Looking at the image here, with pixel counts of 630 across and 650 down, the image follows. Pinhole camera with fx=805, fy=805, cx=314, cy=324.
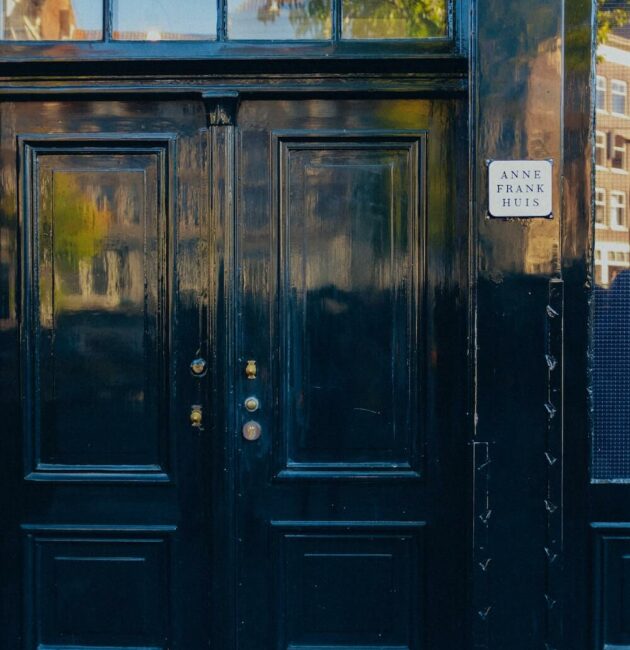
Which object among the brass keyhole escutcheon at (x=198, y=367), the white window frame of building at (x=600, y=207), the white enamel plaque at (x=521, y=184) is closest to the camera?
the white enamel plaque at (x=521, y=184)

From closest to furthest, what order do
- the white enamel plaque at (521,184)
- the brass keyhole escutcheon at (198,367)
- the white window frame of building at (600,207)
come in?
the white enamel plaque at (521,184), the white window frame of building at (600,207), the brass keyhole escutcheon at (198,367)

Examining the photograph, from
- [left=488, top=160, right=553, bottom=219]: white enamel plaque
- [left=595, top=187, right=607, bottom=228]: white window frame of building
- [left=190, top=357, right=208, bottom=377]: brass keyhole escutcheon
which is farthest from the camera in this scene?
[left=190, top=357, right=208, bottom=377]: brass keyhole escutcheon

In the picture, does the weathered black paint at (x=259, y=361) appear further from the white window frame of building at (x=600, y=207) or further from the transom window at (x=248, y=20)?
the white window frame of building at (x=600, y=207)

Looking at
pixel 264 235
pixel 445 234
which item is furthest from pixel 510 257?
pixel 264 235

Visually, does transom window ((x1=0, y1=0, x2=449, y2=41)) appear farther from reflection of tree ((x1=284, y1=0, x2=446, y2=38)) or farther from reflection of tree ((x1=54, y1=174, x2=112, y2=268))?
reflection of tree ((x1=54, y1=174, x2=112, y2=268))

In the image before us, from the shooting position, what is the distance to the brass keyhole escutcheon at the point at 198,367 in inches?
131

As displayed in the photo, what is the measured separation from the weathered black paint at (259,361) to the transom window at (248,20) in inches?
3.1

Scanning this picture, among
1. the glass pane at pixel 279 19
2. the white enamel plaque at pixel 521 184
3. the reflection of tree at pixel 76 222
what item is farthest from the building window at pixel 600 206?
the reflection of tree at pixel 76 222

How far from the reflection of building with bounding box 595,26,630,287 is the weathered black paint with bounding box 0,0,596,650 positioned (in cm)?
54

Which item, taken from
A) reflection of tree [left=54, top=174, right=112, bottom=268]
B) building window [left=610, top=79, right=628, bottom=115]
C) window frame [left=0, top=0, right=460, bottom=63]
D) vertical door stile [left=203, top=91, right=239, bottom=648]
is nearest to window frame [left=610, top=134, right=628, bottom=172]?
building window [left=610, top=79, right=628, bottom=115]

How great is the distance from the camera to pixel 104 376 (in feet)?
11.0

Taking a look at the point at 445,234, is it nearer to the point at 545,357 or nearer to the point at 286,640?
the point at 545,357

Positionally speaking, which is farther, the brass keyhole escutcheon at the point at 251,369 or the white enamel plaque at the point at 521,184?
the brass keyhole escutcheon at the point at 251,369

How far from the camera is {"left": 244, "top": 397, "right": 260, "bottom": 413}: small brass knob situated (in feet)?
10.9
